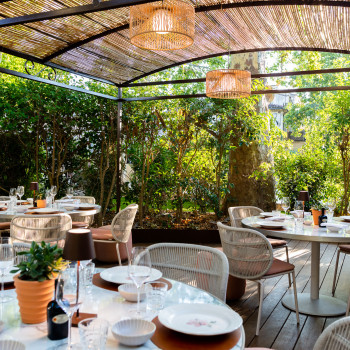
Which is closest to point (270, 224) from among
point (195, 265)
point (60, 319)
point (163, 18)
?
point (195, 265)

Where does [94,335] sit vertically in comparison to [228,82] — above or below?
below

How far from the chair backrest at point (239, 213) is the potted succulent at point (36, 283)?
10.6ft

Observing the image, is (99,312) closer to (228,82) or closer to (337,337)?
(337,337)

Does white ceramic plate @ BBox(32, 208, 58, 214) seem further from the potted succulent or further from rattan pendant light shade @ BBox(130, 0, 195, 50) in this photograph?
the potted succulent

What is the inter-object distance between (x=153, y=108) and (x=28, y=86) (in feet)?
7.22

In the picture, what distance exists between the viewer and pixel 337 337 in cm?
148

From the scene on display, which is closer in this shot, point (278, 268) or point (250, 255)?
point (250, 255)

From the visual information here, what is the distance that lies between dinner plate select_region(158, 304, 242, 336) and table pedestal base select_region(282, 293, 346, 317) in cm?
251

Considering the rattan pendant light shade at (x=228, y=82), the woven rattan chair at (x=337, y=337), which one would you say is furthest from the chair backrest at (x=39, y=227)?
the woven rattan chair at (x=337, y=337)

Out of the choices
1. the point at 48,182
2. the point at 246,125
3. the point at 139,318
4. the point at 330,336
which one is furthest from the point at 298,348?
the point at 48,182

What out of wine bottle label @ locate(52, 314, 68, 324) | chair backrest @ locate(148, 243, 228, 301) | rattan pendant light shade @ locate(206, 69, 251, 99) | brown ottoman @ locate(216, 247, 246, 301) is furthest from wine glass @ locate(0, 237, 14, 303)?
rattan pendant light shade @ locate(206, 69, 251, 99)

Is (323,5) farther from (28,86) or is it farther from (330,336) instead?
(28,86)

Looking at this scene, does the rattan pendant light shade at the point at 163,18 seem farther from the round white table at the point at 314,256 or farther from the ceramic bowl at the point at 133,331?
the ceramic bowl at the point at 133,331

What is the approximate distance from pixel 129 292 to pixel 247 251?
1812 millimetres
